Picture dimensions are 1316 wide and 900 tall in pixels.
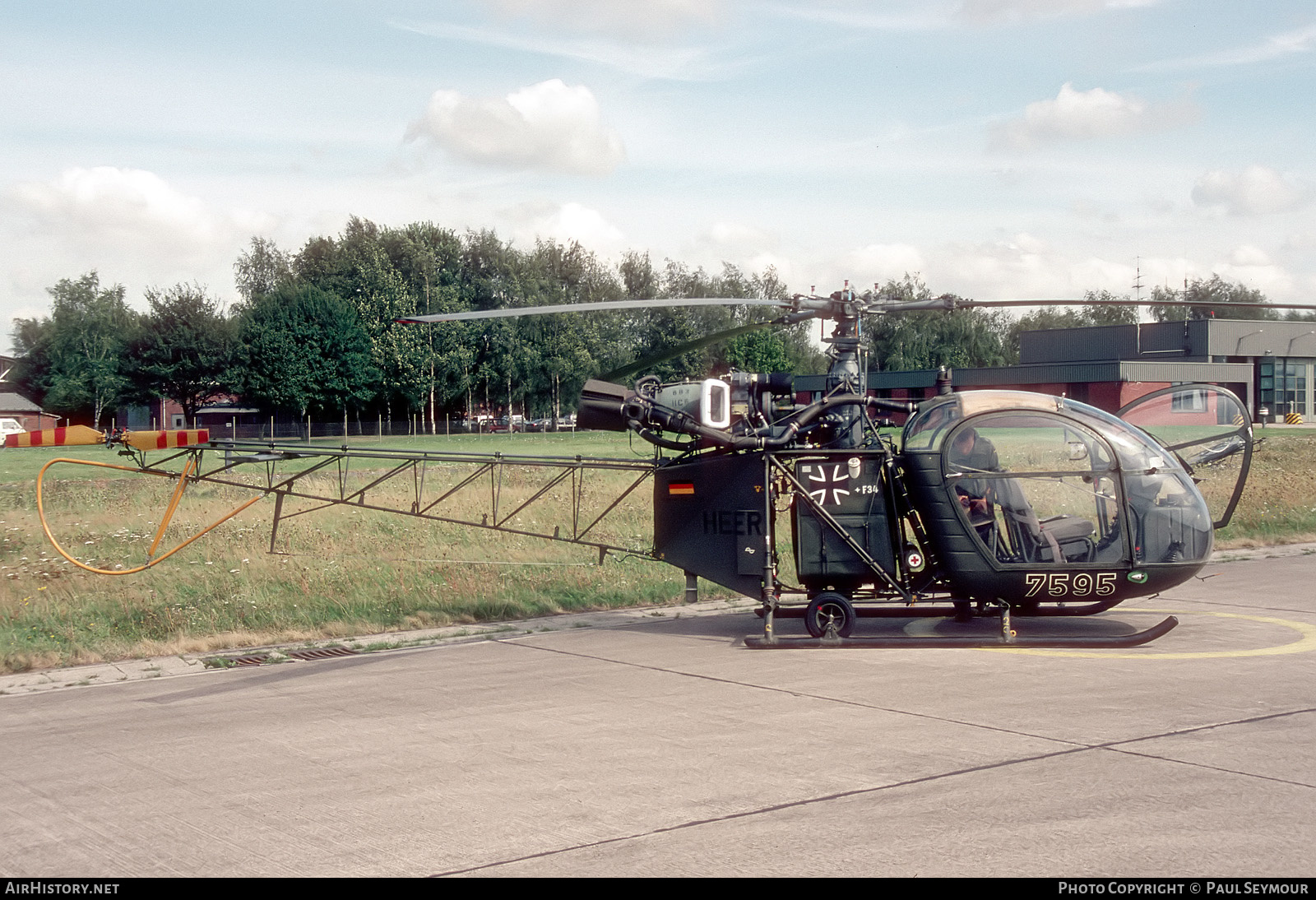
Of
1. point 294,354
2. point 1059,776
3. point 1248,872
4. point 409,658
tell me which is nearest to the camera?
point 1248,872

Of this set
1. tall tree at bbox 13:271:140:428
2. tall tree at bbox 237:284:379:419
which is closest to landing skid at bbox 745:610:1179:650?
tall tree at bbox 237:284:379:419

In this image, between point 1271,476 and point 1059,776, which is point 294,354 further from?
point 1059,776

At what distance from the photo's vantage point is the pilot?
10.5m

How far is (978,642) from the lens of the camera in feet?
34.5

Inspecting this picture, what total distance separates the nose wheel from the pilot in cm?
148

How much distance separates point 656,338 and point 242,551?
7687 centimetres

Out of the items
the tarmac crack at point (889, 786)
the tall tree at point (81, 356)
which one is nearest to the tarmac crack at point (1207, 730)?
the tarmac crack at point (889, 786)

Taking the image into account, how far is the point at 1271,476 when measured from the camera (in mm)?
26734

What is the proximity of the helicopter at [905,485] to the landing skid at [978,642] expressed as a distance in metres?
0.03

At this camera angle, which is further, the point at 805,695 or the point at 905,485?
the point at 905,485

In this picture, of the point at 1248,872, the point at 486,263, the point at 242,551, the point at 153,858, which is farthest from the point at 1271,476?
the point at 486,263

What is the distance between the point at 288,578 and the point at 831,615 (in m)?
7.30

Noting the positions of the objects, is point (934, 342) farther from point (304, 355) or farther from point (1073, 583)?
point (1073, 583)

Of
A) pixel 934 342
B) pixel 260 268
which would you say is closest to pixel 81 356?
pixel 260 268
